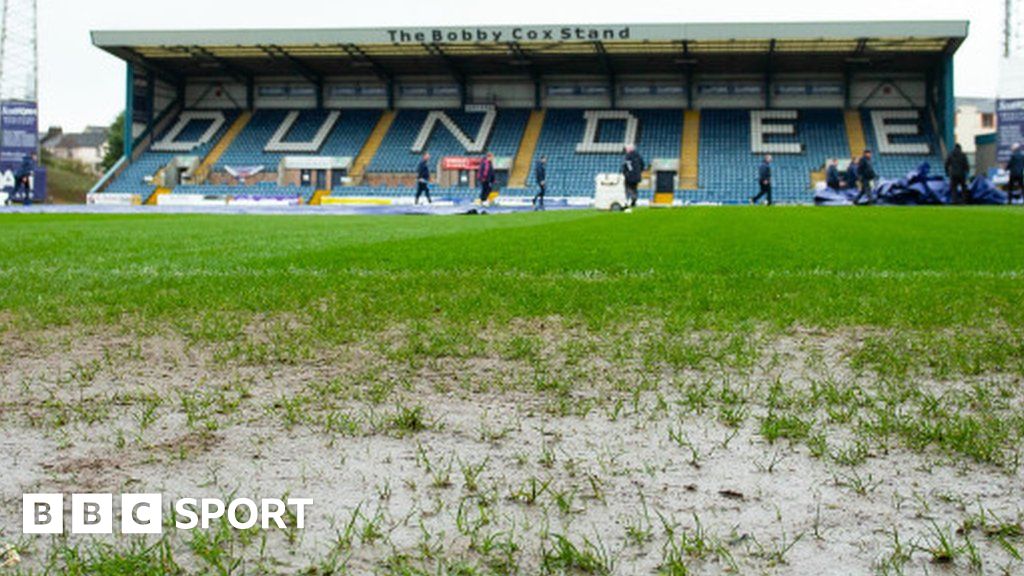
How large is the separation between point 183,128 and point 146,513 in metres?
50.8

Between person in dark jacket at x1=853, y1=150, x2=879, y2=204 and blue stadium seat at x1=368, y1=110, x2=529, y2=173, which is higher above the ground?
blue stadium seat at x1=368, y1=110, x2=529, y2=173

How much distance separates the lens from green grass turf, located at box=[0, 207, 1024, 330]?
488cm

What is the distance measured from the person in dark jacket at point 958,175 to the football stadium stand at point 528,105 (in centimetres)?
1032

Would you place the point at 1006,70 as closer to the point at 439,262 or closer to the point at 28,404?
the point at 439,262

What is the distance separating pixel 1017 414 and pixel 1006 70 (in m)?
38.9

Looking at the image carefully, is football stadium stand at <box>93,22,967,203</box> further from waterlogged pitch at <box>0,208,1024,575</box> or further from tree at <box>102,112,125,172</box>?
tree at <box>102,112,125,172</box>

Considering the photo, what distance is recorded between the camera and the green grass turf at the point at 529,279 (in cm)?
488

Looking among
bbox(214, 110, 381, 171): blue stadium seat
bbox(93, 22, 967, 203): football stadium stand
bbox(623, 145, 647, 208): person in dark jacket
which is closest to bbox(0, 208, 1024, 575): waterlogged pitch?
bbox(623, 145, 647, 208): person in dark jacket

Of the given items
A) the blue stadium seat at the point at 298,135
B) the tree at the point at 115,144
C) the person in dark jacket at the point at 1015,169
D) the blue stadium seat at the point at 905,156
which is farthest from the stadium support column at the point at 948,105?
the tree at the point at 115,144

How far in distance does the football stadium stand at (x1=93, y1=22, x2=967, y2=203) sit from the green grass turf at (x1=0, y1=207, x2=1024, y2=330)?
29.8 meters

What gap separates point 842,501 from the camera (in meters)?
1.95

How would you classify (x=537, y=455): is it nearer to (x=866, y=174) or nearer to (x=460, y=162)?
(x=866, y=174)

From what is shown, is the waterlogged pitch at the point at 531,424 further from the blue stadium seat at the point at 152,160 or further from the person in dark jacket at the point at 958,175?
the blue stadium seat at the point at 152,160

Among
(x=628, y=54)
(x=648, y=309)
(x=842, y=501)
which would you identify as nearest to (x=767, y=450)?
(x=842, y=501)
